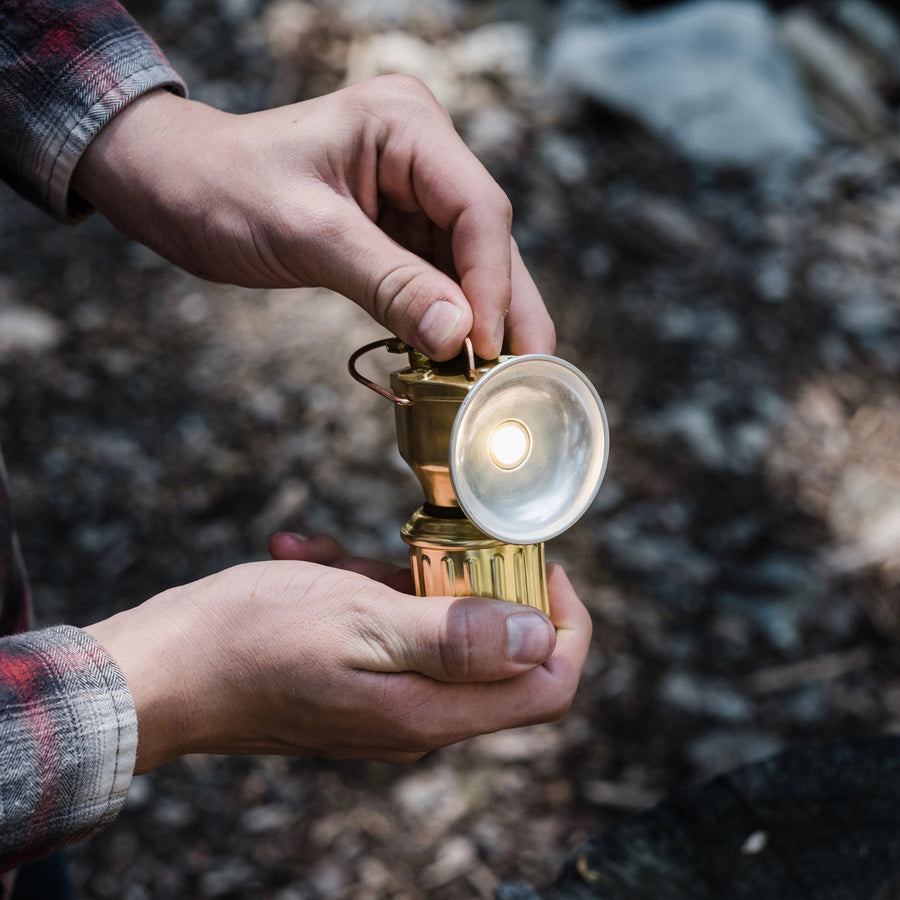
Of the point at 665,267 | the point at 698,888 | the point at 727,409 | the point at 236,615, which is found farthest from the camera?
the point at 665,267

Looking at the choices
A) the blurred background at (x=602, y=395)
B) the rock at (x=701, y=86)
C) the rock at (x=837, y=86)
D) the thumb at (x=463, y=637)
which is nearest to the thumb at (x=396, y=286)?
the thumb at (x=463, y=637)

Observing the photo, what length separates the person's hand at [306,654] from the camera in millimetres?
888

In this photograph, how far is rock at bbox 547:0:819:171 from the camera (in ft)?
9.29

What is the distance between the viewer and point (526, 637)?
91cm

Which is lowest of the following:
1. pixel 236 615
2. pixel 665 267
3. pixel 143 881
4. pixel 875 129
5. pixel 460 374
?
pixel 143 881

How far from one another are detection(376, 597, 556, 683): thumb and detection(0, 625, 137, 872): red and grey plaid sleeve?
243mm

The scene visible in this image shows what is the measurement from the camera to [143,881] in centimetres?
161

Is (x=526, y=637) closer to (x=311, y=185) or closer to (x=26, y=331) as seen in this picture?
(x=311, y=185)

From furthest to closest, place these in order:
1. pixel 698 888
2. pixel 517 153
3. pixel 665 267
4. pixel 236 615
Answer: pixel 517 153 < pixel 665 267 < pixel 698 888 < pixel 236 615

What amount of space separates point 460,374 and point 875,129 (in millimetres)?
2495

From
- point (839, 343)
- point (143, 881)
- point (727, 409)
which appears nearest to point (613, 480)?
point (727, 409)

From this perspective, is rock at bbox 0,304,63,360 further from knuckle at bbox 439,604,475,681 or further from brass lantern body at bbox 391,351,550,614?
knuckle at bbox 439,604,475,681

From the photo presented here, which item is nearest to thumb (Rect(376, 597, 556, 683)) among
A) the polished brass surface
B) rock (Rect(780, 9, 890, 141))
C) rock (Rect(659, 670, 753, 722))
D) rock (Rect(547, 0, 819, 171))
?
the polished brass surface

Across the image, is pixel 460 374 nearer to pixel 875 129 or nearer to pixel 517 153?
pixel 517 153
